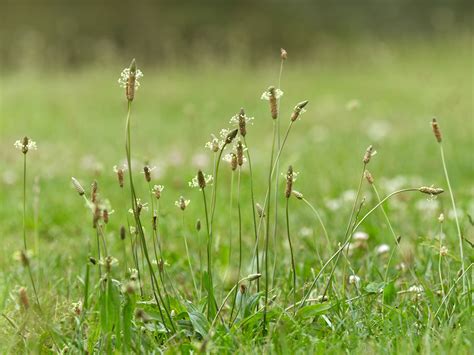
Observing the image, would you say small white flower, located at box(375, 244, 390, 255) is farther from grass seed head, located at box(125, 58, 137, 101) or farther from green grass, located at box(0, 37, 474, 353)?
grass seed head, located at box(125, 58, 137, 101)

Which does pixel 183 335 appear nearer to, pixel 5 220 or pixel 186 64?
pixel 5 220

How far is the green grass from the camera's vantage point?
2.12 meters

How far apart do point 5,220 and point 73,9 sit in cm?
1538

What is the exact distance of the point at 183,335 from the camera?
6.96 ft

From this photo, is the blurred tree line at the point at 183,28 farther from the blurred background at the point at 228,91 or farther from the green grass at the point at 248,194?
the green grass at the point at 248,194

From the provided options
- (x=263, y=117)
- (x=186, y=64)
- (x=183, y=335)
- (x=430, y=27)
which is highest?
(x=430, y=27)

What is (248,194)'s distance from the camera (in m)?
5.07

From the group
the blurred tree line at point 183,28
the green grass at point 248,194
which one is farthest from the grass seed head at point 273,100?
the blurred tree line at point 183,28

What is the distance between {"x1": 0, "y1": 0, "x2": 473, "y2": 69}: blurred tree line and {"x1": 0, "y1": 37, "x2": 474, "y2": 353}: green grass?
178 cm

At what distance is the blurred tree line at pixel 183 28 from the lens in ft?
50.7

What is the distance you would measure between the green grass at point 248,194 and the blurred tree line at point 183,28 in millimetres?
1780

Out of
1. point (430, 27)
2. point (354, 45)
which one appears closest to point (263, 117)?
point (354, 45)

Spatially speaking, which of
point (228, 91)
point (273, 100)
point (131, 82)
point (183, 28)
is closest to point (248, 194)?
point (273, 100)

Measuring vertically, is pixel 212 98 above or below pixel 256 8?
below
